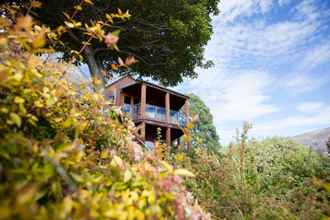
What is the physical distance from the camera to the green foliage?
3.82 metres

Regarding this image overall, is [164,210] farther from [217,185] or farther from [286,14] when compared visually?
[286,14]

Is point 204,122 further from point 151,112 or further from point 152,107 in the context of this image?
point 151,112

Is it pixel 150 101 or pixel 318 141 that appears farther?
pixel 318 141

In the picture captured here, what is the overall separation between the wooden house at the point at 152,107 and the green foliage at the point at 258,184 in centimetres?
891

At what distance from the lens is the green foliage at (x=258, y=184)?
12.5 ft

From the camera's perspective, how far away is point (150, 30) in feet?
34.5

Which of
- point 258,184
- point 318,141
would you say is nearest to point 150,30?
point 258,184

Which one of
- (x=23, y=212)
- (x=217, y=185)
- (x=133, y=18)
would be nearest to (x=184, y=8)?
(x=133, y=18)

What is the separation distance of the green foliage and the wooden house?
29.2ft

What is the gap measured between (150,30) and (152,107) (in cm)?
883

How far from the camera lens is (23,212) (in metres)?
0.60

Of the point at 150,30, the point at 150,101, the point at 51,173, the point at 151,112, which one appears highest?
the point at 150,30

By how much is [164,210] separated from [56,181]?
0.57m

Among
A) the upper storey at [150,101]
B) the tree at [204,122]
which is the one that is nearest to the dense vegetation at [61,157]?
the upper storey at [150,101]
